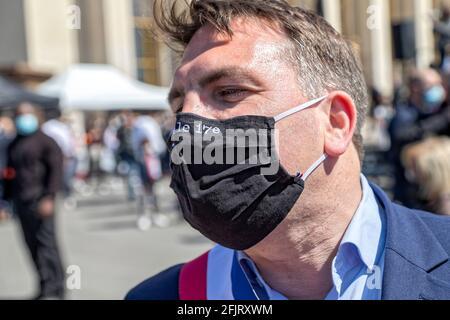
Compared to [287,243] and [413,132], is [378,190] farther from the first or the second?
[413,132]

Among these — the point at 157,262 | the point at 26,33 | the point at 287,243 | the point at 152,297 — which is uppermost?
the point at 26,33

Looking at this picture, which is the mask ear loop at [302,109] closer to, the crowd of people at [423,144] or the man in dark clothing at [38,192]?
the crowd of people at [423,144]

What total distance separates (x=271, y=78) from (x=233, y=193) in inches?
12.0

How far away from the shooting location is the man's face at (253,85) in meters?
1.75

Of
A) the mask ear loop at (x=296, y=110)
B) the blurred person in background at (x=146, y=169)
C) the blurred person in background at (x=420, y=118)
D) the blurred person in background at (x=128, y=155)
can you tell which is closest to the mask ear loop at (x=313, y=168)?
the mask ear loop at (x=296, y=110)

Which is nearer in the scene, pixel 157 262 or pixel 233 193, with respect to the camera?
pixel 233 193

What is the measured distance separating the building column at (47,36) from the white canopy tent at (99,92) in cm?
282

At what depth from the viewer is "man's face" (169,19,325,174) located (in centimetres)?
175

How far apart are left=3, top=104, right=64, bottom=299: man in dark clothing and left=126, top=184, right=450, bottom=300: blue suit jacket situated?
17.2 ft

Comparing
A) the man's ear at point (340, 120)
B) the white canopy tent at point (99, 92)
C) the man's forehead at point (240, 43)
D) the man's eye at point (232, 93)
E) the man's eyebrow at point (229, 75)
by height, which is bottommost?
the man's ear at point (340, 120)

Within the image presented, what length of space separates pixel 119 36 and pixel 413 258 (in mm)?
26134
